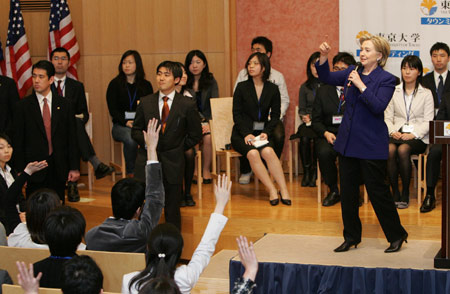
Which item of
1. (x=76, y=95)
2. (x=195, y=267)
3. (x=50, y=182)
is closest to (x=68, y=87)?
(x=76, y=95)

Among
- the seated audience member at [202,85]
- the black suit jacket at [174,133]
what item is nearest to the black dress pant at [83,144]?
the black suit jacket at [174,133]

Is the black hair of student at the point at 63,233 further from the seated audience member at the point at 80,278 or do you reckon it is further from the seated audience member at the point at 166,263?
the seated audience member at the point at 80,278

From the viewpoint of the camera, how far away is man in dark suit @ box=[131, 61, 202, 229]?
552cm

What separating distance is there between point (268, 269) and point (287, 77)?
12.0 feet

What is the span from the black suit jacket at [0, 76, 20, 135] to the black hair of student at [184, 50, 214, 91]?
1703mm

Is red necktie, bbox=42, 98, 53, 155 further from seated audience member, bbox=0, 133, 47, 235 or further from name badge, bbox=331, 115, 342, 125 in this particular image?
name badge, bbox=331, 115, 342, 125

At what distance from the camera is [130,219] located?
3646mm

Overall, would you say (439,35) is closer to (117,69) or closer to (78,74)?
(117,69)

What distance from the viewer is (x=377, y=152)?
14.5 ft

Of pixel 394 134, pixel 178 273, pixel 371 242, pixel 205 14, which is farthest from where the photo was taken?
pixel 205 14

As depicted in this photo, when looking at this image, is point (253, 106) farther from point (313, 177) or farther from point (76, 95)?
point (76, 95)

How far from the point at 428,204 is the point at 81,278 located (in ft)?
12.9

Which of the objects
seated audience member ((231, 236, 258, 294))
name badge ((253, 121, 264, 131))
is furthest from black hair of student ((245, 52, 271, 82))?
seated audience member ((231, 236, 258, 294))

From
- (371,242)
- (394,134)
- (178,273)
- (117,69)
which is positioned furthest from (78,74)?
(178,273)
